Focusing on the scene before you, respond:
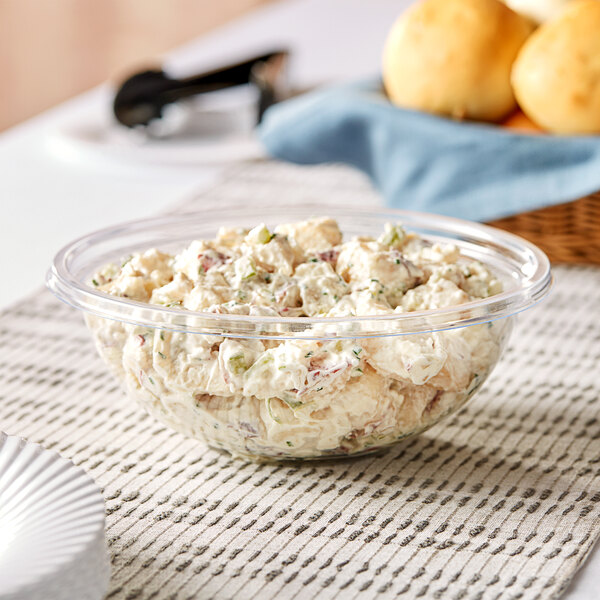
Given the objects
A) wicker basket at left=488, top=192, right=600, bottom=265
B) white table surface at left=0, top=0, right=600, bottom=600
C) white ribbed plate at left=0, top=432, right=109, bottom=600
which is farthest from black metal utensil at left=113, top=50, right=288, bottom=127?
white ribbed plate at left=0, top=432, right=109, bottom=600

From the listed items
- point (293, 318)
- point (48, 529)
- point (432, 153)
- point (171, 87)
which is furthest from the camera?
point (171, 87)

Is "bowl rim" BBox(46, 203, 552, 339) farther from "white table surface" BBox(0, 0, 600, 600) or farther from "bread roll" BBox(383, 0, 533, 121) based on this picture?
"bread roll" BBox(383, 0, 533, 121)

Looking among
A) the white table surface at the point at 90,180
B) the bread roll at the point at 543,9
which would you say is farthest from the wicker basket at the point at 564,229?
the white table surface at the point at 90,180

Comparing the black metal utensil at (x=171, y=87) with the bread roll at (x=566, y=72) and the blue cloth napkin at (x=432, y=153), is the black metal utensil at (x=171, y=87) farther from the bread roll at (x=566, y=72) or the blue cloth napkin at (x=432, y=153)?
the bread roll at (x=566, y=72)

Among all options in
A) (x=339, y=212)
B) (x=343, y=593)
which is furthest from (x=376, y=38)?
(x=343, y=593)

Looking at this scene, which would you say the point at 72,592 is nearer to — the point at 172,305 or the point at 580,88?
the point at 172,305

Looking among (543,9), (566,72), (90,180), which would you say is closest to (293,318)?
(566,72)

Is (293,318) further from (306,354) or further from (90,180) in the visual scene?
(90,180)
